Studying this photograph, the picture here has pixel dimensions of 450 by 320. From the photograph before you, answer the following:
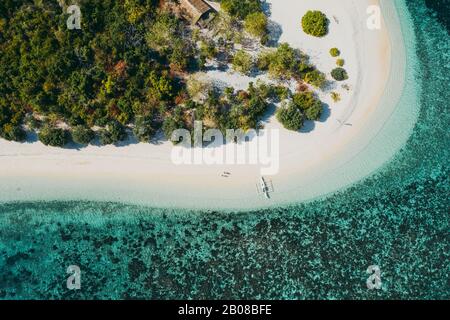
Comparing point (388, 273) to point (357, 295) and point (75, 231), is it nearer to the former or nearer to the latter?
point (357, 295)

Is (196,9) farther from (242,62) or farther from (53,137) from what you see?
(53,137)

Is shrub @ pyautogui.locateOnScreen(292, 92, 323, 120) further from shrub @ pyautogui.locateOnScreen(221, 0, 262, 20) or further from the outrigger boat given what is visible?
shrub @ pyautogui.locateOnScreen(221, 0, 262, 20)

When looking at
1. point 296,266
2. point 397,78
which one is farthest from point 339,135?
point 296,266

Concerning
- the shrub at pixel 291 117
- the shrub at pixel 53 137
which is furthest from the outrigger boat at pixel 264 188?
the shrub at pixel 53 137

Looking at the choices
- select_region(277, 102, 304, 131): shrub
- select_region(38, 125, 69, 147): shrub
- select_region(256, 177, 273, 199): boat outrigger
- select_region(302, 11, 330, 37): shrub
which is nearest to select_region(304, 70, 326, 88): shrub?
select_region(277, 102, 304, 131): shrub

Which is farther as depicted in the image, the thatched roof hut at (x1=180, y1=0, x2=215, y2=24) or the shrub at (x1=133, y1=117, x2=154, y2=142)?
the thatched roof hut at (x1=180, y1=0, x2=215, y2=24)

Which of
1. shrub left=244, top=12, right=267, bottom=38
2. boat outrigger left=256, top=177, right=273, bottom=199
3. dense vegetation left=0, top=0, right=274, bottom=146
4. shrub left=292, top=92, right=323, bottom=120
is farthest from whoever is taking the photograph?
shrub left=244, top=12, right=267, bottom=38

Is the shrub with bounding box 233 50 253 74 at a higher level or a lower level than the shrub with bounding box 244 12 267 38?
lower

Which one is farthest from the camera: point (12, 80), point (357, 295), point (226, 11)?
point (226, 11)

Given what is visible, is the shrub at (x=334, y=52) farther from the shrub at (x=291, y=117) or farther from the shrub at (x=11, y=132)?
the shrub at (x=11, y=132)
